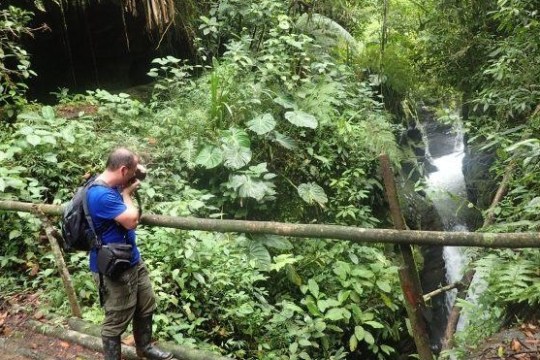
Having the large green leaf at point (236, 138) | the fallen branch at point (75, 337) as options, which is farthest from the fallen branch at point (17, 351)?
the large green leaf at point (236, 138)

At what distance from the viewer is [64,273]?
4.46 metres

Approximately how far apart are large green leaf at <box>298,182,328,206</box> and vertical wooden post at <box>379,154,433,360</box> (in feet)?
14.2

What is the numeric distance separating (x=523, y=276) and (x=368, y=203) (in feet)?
14.8

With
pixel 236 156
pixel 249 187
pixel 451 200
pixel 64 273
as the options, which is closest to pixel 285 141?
pixel 236 156

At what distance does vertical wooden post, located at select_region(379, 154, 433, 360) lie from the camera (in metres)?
2.83

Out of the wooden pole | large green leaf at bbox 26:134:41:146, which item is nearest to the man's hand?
the wooden pole

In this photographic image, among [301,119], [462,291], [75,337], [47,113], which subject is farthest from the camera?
[301,119]

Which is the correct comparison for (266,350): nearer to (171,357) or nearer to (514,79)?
(171,357)

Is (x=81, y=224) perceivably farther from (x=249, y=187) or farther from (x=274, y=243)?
(x=249, y=187)

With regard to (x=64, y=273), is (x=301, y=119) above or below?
above

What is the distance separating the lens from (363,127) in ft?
27.2

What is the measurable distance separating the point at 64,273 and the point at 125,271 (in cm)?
136

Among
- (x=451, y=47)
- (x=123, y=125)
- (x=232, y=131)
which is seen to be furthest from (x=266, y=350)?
(x=451, y=47)

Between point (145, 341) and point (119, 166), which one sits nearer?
point (119, 166)
